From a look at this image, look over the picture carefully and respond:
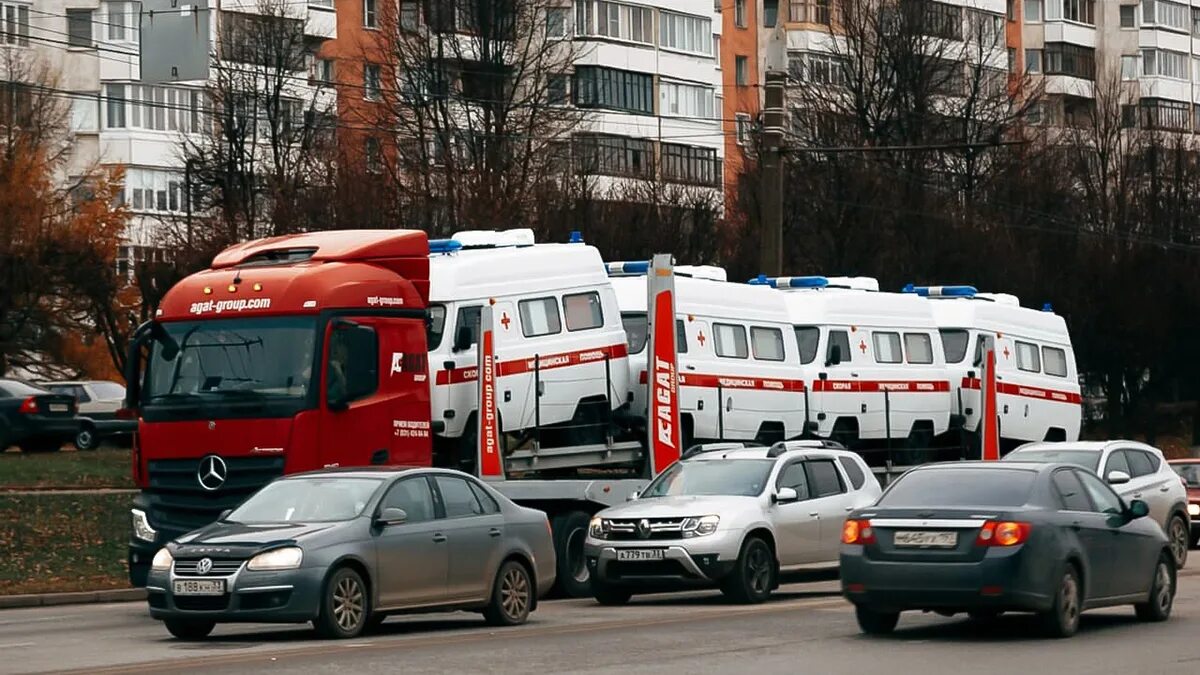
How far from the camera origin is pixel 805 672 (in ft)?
49.5

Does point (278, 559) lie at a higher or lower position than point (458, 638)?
higher

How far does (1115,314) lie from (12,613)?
157ft

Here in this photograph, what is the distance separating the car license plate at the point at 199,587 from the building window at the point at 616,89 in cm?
5513

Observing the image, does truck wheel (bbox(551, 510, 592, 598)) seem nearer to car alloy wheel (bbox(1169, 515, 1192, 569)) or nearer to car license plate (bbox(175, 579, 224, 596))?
car license plate (bbox(175, 579, 224, 596))

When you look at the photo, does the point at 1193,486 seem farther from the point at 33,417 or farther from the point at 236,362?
the point at 33,417

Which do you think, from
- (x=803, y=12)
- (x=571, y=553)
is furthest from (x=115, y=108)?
(x=571, y=553)

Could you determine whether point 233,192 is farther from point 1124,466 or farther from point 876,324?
point 1124,466

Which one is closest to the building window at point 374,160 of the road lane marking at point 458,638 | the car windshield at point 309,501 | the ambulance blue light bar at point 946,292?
the ambulance blue light bar at point 946,292

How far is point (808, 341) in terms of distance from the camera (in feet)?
105

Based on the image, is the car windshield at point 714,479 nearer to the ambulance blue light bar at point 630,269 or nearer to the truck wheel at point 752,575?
the truck wheel at point 752,575

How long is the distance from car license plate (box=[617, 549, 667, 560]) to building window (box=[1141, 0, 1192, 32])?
3501 inches

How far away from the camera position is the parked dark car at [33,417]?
141 ft

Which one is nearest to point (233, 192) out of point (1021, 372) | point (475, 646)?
point (1021, 372)

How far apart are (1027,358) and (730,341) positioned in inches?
355
